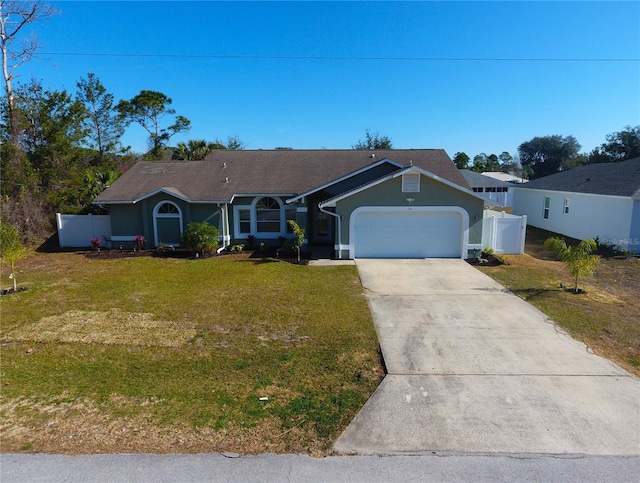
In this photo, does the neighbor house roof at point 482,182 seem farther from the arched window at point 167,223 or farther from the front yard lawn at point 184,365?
the front yard lawn at point 184,365

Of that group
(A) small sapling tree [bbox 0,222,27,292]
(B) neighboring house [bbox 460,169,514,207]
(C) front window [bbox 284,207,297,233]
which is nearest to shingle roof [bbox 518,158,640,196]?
(B) neighboring house [bbox 460,169,514,207]

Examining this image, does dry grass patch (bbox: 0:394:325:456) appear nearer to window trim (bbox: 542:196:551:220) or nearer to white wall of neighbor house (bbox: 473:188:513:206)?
window trim (bbox: 542:196:551:220)

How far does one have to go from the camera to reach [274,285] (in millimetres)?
12336

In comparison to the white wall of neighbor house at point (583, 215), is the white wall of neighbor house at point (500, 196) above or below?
above

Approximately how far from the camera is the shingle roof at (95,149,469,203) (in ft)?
60.7

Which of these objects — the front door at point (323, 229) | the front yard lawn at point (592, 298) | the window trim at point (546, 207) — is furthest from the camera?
the window trim at point (546, 207)

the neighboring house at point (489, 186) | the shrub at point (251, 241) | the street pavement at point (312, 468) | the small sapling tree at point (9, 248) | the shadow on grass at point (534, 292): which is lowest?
the street pavement at point (312, 468)

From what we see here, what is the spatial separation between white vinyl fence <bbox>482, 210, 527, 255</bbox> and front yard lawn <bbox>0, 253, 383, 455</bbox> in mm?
8007

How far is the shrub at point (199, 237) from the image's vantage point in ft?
54.2

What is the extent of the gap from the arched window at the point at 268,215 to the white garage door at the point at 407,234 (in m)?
4.43

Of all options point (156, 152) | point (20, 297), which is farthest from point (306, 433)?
point (156, 152)

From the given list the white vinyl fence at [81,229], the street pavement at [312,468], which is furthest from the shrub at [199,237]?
the street pavement at [312,468]

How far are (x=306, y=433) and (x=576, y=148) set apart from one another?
87.3m

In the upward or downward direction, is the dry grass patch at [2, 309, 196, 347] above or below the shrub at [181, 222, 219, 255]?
below
